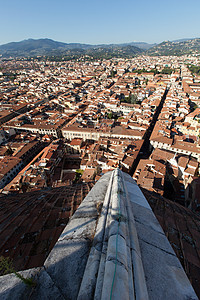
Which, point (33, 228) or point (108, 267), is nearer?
point (108, 267)

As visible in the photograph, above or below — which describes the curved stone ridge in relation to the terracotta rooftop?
above

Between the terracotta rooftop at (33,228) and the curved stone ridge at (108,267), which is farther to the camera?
the terracotta rooftop at (33,228)

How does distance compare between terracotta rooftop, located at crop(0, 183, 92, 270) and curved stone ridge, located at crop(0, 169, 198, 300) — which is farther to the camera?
terracotta rooftop, located at crop(0, 183, 92, 270)

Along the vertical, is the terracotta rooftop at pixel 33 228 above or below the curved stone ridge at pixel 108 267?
below

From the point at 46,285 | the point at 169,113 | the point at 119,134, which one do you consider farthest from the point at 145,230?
the point at 169,113

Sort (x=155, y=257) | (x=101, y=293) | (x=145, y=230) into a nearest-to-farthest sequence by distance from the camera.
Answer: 1. (x=101, y=293)
2. (x=155, y=257)
3. (x=145, y=230)

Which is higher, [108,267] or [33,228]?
[108,267]

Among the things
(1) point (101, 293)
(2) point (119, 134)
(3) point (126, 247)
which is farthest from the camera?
(2) point (119, 134)

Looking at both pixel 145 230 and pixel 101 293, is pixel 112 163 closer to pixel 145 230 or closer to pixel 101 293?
pixel 145 230
